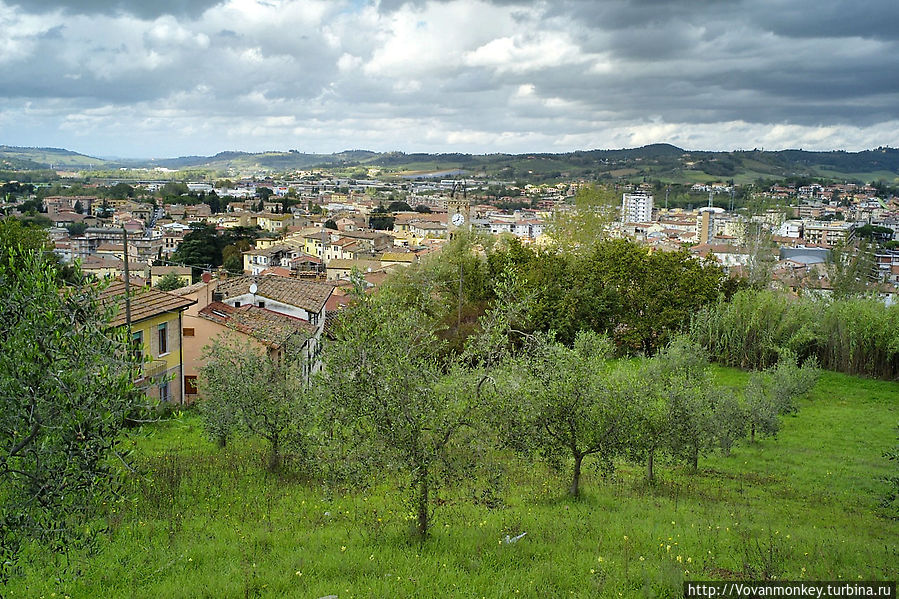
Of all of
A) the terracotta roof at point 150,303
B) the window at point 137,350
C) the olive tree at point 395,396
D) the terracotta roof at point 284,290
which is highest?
the window at point 137,350

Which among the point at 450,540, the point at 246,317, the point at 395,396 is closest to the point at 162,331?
the point at 246,317

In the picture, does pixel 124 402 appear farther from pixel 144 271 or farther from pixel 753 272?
pixel 144 271

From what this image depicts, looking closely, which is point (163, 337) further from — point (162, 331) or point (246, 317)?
point (246, 317)

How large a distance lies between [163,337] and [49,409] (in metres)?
20.0

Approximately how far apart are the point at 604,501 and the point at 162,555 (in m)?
8.44

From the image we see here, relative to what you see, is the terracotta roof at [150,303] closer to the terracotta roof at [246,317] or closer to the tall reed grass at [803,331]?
the terracotta roof at [246,317]

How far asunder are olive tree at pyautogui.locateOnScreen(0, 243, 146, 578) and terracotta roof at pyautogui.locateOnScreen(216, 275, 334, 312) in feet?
81.2

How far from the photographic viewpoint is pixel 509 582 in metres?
8.85

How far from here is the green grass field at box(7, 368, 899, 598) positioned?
8797mm

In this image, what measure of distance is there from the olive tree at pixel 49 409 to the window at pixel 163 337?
62.6ft

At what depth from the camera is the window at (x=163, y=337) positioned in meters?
24.8

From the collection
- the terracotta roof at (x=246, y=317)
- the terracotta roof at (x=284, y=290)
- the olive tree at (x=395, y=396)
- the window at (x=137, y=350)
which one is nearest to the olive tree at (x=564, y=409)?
the olive tree at (x=395, y=396)

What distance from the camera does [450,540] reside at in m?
10.3

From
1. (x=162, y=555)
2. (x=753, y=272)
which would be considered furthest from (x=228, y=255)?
(x=162, y=555)
